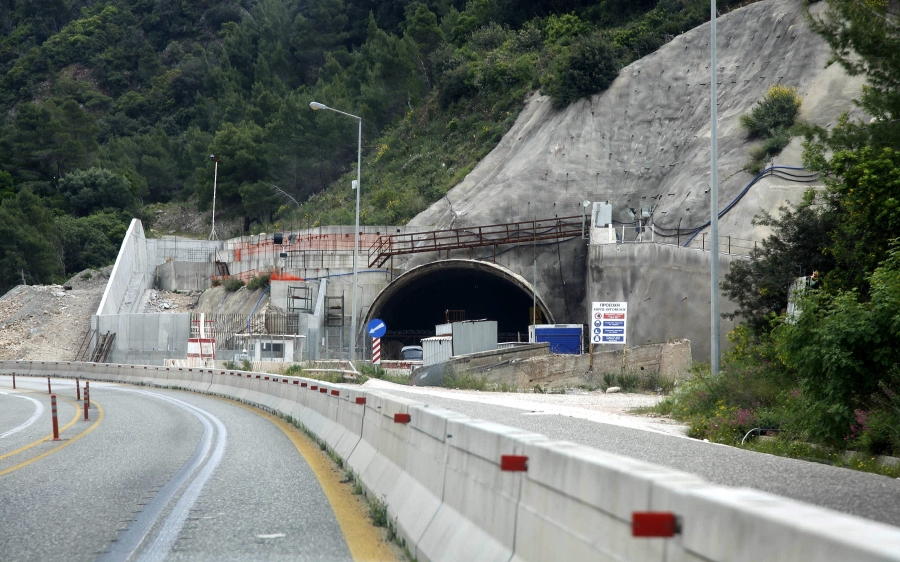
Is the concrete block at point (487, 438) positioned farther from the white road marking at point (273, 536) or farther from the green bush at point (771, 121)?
the green bush at point (771, 121)

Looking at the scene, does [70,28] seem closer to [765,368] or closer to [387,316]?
[387,316]

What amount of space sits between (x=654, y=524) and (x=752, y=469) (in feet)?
25.9

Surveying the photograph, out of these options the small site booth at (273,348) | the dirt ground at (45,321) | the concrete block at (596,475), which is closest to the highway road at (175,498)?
the concrete block at (596,475)

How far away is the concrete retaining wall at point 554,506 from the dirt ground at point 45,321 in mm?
56688

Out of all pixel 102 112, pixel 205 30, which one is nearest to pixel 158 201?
pixel 102 112

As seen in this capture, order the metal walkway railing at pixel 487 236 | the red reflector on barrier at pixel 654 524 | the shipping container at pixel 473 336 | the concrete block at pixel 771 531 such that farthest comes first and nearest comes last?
1. the metal walkway railing at pixel 487 236
2. the shipping container at pixel 473 336
3. the red reflector on barrier at pixel 654 524
4. the concrete block at pixel 771 531

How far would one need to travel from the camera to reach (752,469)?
10602 millimetres

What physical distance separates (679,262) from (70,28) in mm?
138671

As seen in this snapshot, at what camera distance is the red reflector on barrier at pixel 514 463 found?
4.91 m

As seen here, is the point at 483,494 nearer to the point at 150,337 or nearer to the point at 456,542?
the point at 456,542

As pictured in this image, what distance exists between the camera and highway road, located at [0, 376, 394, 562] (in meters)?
7.32

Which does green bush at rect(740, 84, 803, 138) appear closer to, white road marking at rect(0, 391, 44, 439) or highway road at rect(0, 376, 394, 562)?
white road marking at rect(0, 391, 44, 439)

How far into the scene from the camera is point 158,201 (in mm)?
117500

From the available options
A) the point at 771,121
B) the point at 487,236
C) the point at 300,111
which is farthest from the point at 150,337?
the point at 300,111
